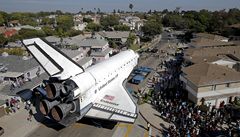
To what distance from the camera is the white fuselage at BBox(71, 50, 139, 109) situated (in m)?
24.5

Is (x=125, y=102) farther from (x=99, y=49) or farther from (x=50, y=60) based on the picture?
(x=99, y=49)

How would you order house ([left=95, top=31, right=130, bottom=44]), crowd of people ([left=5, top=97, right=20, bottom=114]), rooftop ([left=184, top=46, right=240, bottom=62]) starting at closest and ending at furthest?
crowd of people ([left=5, top=97, right=20, bottom=114]) < rooftop ([left=184, top=46, right=240, bottom=62]) < house ([left=95, top=31, right=130, bottom=44])

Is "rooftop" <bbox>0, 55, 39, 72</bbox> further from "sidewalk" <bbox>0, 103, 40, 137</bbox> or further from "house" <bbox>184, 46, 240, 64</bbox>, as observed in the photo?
"house" <bbox>184, 46, 240, 64</bbox>

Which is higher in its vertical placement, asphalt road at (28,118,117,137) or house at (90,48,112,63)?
house at (90,48,112,63)

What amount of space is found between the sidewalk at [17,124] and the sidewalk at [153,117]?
12365 millimetres

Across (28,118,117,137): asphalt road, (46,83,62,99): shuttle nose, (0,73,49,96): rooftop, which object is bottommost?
(28,118,117,137): asphalt road

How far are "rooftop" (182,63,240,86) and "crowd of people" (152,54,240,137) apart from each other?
271 centimetres

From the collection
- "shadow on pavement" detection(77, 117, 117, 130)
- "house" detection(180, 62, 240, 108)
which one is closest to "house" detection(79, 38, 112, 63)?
"house" detection(180, 62, 240, 108)

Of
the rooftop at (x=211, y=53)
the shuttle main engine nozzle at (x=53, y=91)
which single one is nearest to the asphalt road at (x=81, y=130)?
the shuttle main engine nozzle at (x=53, y=91)

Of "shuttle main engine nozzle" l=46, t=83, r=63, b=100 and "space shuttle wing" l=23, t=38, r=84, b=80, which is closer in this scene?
"shuttle main engine nozzle" l=46, t=83, r=63, b=100

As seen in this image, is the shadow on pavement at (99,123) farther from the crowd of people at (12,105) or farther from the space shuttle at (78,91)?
the crowd of people at (12,105)

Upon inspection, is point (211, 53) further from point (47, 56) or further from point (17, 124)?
point (17, 124)

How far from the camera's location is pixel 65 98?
73.4 feet

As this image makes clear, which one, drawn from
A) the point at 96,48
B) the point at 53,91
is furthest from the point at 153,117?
the point at 96,48
